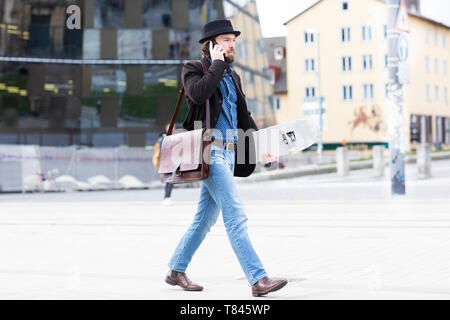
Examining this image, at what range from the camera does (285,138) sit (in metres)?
6.32

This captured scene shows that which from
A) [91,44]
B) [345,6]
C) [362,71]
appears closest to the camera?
[91,44]

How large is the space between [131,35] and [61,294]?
35.0m

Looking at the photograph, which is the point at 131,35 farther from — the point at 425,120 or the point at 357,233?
the point at 425,120

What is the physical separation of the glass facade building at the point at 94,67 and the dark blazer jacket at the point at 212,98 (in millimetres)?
31724

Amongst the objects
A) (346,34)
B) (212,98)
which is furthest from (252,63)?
(212,98)

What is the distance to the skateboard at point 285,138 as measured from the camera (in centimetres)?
627

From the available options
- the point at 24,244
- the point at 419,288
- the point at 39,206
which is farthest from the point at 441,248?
the point at 39,206

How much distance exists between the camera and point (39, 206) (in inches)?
753

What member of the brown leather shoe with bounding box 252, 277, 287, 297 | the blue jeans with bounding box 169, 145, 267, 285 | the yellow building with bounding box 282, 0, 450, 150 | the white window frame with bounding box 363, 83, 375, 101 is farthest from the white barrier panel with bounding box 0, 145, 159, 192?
the white window frame with bounding box 363, 83, 375, 101

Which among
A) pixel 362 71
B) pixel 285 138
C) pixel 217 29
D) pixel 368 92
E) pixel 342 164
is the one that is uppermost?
pixel 362 71

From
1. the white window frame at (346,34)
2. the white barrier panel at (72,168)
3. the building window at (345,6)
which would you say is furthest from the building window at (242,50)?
the building window at (345,6)

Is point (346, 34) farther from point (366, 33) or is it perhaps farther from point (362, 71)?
point (362, 71)

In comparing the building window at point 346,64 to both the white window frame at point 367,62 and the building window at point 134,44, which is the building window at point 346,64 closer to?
the white window frame at point 367,62

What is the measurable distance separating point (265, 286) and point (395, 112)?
13.2 meters
